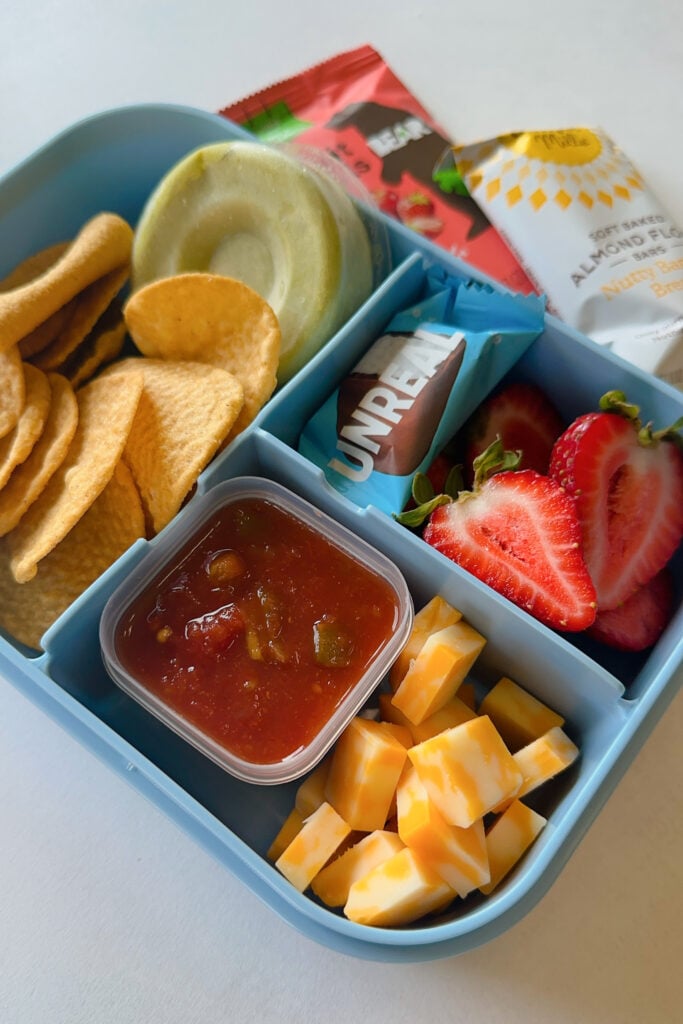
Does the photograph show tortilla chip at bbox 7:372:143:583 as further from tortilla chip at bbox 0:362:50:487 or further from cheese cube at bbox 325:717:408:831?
cheese cube at bbox 325:717:408:831

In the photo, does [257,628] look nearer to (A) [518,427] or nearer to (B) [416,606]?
(B) [416,606]

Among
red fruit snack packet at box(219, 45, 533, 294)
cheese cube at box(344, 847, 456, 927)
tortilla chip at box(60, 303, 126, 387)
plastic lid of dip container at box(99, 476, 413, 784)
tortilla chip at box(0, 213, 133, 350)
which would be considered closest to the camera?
cheese cube at box(344, 847, 456, 927)

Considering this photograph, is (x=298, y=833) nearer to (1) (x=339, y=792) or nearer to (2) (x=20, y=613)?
(1) (x=339, y=792)

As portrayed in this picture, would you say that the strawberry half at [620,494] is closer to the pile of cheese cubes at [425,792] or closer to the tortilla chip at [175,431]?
the pile of cheese cubes at [425,792]

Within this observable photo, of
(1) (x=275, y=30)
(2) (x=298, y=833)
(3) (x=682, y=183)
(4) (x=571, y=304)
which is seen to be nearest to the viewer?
(2) (x=298, y=833)

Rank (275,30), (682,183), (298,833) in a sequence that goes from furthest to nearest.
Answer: (275,30)
(682,183)
(298,833)

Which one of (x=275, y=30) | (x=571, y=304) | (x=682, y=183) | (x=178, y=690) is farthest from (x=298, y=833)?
(x=275, y=30)

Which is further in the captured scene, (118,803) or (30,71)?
(30,71)

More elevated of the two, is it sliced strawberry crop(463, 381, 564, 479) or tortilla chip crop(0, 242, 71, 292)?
tortilla chip crop(0, 242, 71, 292)

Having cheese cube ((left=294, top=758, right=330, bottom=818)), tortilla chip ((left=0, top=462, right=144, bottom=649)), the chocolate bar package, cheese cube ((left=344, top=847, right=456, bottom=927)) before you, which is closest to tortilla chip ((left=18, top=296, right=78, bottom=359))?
tortilla chip ((left=0, top=462, right=144, bottom=649))
